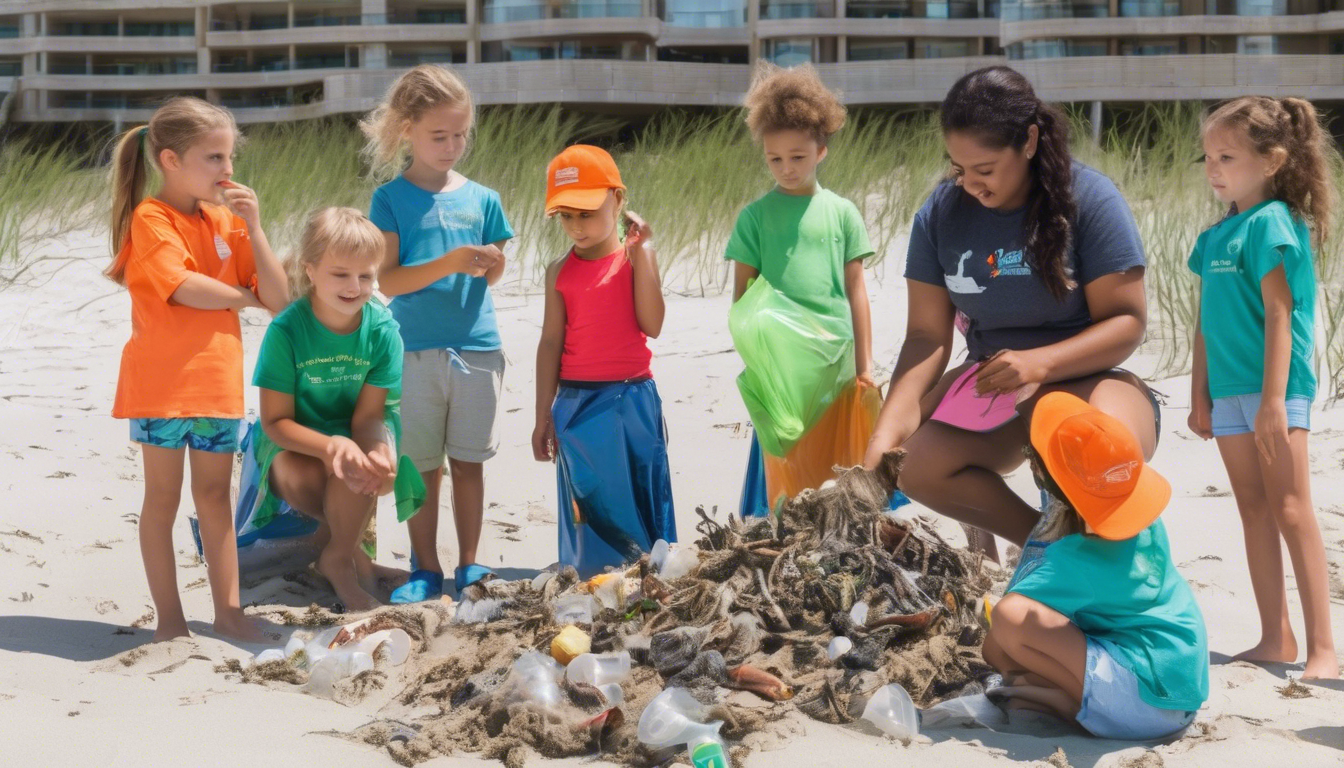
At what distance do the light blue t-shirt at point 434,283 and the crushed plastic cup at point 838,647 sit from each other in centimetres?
158

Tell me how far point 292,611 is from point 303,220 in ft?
16.4

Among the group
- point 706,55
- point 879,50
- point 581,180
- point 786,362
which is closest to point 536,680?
point 786,362

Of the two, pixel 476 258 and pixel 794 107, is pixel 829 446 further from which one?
pixel 476 258

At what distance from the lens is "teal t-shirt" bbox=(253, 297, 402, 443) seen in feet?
11.8

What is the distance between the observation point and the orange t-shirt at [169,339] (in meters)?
3.28

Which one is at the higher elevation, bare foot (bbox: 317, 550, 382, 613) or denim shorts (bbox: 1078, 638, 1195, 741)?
denim shorts (bbox: 1078, 638, 1195, 741)

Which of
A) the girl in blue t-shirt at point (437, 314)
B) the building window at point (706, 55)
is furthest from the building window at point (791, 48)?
the girl in blue t-shirt at point (437, 314)

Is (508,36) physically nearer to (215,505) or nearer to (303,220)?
(303,220)

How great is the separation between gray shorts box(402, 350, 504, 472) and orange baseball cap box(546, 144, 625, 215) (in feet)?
1.77

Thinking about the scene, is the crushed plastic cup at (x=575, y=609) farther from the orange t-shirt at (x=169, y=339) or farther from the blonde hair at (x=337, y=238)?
the blonde hair at (x=337, y=238)

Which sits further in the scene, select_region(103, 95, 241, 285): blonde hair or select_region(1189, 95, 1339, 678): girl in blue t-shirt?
select_region(103, 95, 241, 285): blonde hair

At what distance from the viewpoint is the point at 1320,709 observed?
276cm

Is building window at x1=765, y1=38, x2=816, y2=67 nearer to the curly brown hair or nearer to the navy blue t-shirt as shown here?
the curly brown hair

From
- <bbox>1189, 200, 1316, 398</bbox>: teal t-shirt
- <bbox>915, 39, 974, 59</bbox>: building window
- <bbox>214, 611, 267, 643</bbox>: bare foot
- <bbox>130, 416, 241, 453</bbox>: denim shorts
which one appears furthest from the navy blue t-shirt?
<bbox>915, 39, 974, 59</bbox>: building window
